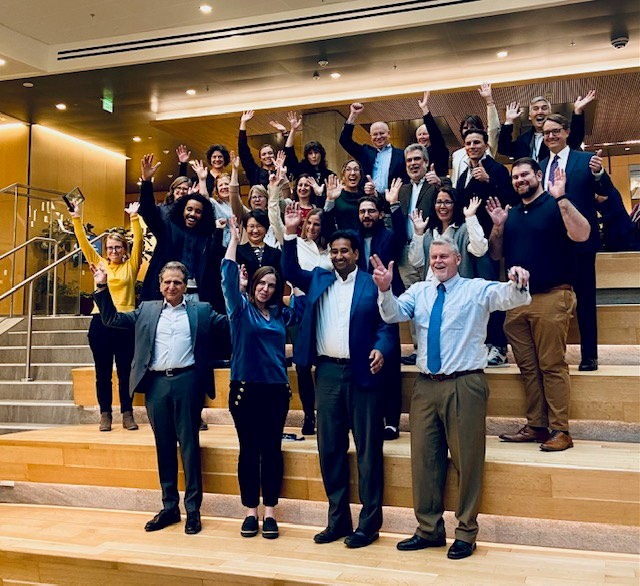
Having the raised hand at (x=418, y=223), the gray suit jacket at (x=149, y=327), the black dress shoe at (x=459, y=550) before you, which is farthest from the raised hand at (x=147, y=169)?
the black dress shoe at (x=459, y=550)

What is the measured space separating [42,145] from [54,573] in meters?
8.65

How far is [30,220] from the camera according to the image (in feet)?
28.0

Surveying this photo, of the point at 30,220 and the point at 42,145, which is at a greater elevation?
the point at 42,145

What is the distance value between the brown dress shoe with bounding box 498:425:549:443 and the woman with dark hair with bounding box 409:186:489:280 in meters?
0.95

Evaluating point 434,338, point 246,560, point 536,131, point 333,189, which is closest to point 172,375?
point 246,560

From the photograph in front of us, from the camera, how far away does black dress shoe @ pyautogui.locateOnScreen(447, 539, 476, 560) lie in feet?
9.80

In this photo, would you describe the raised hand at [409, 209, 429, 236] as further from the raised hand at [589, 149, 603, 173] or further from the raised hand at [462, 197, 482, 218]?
the raised hand at [589, 149, 603, 173]

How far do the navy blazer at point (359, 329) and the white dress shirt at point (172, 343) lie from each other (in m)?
0.69

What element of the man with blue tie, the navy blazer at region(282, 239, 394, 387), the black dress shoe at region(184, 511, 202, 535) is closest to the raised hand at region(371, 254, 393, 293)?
the man with blue tie

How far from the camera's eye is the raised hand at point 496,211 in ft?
11.9

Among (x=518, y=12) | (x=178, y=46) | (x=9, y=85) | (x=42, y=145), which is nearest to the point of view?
(x=518, y=12)

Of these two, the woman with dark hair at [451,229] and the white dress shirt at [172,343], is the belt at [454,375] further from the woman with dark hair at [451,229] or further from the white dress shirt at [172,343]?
the white dress shirt at [172,343]

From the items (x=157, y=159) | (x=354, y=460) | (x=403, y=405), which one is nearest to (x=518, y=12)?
(x=403, y=405)

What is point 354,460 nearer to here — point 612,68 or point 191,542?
point 191,542
